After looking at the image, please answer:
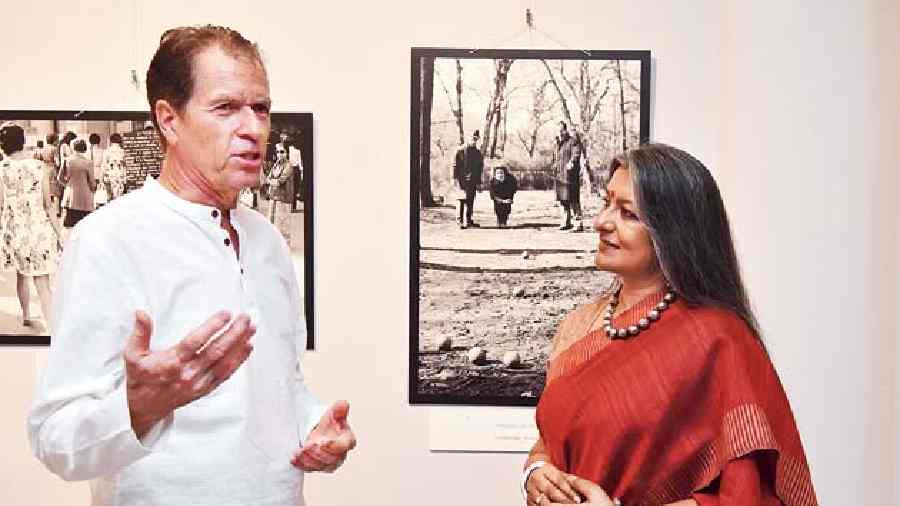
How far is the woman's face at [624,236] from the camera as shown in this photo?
78.2 inches

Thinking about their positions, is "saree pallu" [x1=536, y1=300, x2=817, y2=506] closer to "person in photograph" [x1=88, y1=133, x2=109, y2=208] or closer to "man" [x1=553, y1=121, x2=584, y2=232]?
"man" [x1=553, y1=121, x2=584, y2=232]

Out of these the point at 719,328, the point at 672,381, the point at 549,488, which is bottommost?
the point at 549,488

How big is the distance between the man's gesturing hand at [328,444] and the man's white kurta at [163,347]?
30mm

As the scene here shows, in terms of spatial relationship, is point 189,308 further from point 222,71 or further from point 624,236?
point 624,236

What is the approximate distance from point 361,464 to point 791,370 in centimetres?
133

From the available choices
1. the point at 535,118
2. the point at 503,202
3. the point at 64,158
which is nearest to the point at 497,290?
the point at 503,202

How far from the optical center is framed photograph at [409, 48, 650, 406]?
295cm

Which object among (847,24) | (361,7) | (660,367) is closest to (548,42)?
(361,7)

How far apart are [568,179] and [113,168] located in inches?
54.6

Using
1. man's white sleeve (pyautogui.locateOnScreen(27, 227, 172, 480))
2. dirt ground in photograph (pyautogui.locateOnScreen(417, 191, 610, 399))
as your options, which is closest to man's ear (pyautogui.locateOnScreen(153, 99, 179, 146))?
man's white sleeve (pyautogui.locateOnScreen(27, 227, 172, 480))

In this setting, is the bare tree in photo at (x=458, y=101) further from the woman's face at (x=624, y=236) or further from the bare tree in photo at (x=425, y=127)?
the woman's face at (x=624, y=236)

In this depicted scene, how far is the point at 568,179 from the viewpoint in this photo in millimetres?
2980

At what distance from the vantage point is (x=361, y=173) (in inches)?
117

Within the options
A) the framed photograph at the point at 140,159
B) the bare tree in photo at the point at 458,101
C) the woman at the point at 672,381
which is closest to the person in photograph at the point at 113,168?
the framed photograph at the point at 140,159
